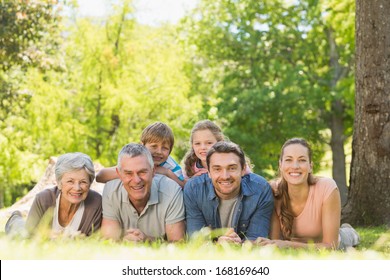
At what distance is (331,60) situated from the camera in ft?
96.8

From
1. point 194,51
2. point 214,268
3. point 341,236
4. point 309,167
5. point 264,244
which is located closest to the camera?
point 214,268

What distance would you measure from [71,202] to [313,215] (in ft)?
7.81

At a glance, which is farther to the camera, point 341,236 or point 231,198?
point 341,236

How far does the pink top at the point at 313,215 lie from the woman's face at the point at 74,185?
6.38 feet

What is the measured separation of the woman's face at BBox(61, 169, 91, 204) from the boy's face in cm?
123

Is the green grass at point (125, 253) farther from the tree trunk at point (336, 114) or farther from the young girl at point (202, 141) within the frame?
the tree trunk at point (336, 114)

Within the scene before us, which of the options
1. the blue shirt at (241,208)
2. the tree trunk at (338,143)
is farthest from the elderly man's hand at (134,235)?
the tree trunk at (338,143)

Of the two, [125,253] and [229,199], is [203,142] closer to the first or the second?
[229,199]

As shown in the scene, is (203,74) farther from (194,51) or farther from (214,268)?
(214,268)

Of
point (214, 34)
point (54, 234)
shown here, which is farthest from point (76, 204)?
point (214, 34)

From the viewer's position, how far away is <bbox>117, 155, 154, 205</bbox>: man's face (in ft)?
20.5

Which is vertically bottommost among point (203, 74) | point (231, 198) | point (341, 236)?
point (341, 236)

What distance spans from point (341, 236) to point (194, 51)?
1001 inches

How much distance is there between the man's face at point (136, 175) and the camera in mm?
6262
